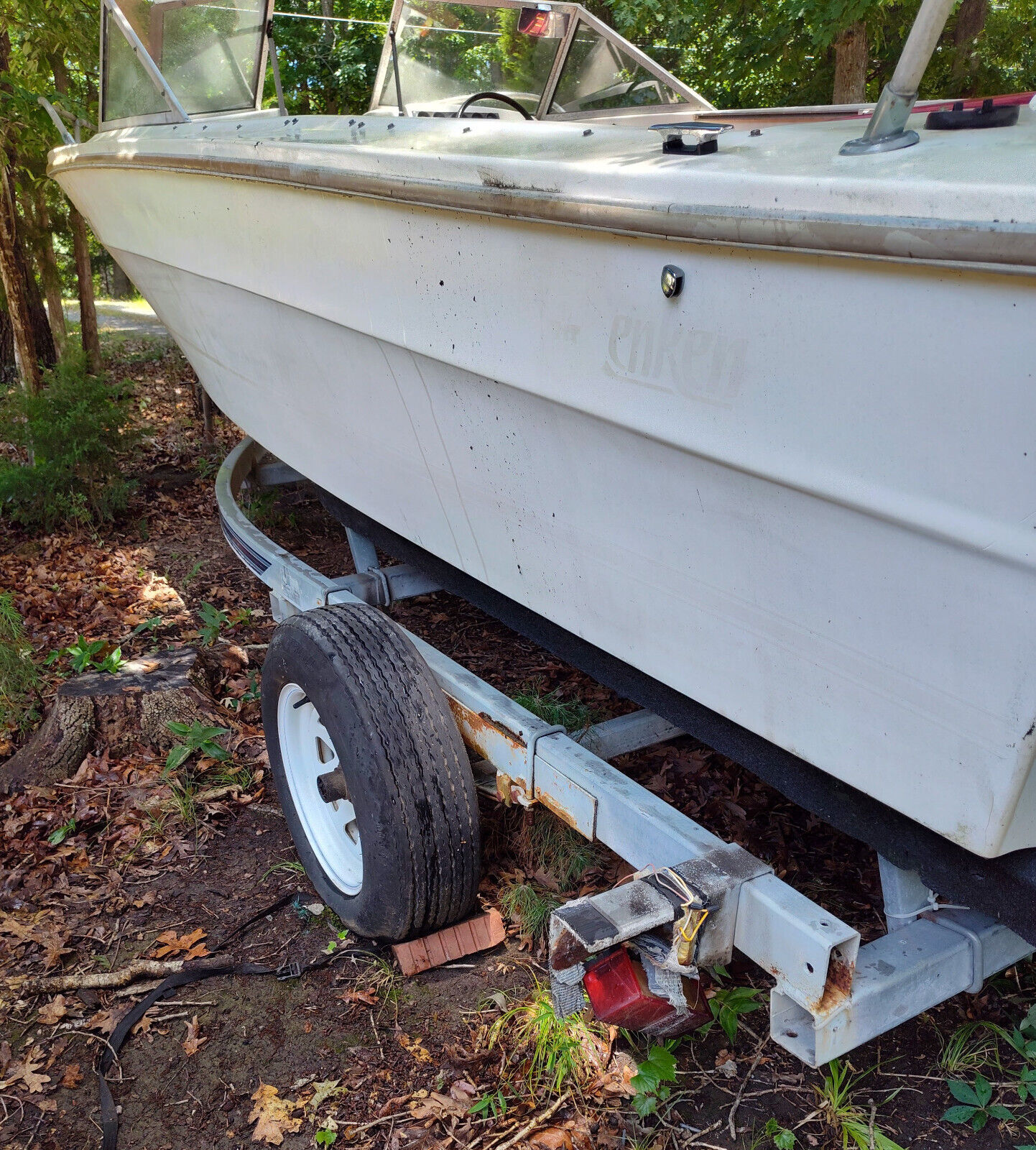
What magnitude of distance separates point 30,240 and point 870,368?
29.6 feet

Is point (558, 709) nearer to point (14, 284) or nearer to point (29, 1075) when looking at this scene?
point (29, 1075)

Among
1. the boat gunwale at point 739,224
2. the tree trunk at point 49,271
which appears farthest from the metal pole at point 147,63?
the tree trunk at point 49,271

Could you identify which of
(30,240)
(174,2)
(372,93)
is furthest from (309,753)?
(30,240)

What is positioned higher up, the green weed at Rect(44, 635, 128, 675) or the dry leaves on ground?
the dry leaves on ground

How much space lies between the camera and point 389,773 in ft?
8.04

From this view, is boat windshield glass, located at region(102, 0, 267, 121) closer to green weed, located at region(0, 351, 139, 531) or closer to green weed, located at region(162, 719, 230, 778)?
green weed, located at region(0, 351, 139, 531)

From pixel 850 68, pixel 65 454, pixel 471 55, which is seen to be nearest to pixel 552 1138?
pixel 471 55

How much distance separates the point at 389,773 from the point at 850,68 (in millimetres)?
7187

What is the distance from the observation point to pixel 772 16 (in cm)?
739

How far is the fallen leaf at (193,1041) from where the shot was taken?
7.93 feet

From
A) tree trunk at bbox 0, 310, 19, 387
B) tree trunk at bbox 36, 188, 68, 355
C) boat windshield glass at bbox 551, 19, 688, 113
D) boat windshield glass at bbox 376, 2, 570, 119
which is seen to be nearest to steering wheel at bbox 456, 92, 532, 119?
boat windshield glass at bbox 376, 2, 570, 119

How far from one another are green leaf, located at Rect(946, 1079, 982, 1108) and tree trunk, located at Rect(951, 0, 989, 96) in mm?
8883

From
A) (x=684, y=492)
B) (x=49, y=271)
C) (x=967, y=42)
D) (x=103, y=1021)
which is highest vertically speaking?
(x=967, y=42)

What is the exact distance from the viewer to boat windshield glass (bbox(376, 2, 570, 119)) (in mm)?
3787
